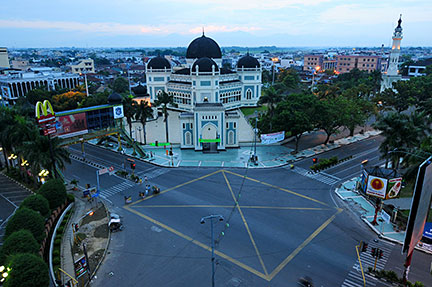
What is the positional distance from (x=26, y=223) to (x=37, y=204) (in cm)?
453

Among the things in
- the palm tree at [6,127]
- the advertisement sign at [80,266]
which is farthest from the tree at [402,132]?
the palm tree at [6,127]

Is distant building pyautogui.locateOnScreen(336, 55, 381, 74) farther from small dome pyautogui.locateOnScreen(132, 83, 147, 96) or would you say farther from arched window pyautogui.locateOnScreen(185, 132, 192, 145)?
arched window pyautogui.locateOnScreen(185, 132, 192, 145)

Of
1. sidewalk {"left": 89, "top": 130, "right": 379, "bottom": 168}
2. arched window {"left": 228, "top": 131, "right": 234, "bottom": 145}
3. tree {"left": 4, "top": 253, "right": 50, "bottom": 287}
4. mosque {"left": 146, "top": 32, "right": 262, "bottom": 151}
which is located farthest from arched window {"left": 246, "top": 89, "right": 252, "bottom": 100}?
tree {"left": 4, "top": 253, "right": 50, "bottom": 287}

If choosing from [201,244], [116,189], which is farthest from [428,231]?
[116,189]

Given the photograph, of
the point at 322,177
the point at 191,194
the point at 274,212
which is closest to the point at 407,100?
the point at 322,177

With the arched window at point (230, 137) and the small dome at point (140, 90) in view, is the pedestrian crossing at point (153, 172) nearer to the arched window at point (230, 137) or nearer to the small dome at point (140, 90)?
the arched window at point (230, 137)

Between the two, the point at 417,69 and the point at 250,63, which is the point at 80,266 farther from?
the point at 417,69

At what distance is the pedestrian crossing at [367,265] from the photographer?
24270 mm

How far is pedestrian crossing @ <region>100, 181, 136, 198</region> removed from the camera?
41019mm

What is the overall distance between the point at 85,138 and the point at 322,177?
39869 millimetres

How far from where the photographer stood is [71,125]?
49656 millimetres

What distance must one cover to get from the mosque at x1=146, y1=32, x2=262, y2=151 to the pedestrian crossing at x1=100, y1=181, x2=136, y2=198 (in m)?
17.5

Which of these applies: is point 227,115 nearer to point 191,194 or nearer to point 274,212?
point 191,194

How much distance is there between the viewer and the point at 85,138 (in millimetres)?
50500
